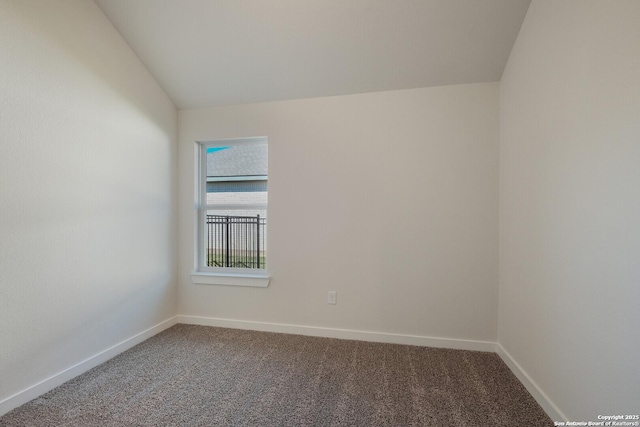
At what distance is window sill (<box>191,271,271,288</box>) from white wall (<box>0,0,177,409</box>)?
37 centimetres

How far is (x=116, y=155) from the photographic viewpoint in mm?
2207

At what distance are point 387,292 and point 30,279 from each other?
8.15 feet

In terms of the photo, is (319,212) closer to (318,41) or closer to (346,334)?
(346,334)

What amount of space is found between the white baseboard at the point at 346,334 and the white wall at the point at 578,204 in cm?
36

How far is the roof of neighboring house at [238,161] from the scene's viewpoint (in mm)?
2838

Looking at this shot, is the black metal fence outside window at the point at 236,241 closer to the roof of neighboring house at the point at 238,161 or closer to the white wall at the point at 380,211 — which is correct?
the white wall at the point at 380,211

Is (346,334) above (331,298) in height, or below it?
below

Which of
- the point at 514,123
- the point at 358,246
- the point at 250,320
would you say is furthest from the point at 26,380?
the point at 514,123

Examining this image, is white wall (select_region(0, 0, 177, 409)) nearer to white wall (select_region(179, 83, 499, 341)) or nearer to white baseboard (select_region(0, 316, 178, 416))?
white baseboard (select_region(0, 316, 178, 416))

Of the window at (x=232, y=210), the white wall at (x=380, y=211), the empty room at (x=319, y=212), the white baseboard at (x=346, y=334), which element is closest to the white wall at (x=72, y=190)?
the empty room at (x=319, y=212)

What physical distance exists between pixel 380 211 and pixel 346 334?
1.16 m

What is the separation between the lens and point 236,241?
9.53 ft

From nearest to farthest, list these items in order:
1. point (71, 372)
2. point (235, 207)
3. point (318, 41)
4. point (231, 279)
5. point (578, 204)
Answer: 1. point (578, 204)
2. point (71, 372)
3. point (318, 41)
4. point (231, 279)
5. point (235, 207)

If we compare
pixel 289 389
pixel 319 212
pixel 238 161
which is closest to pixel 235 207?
pixel 238 161
